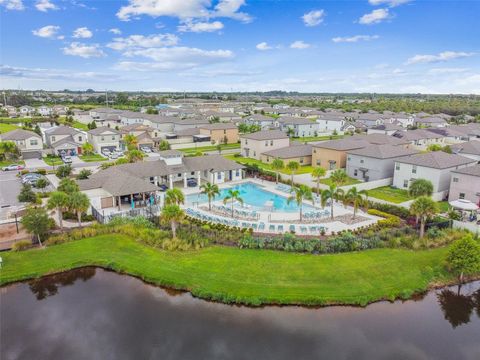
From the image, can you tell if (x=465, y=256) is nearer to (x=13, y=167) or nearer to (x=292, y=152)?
(x=292, y=152)

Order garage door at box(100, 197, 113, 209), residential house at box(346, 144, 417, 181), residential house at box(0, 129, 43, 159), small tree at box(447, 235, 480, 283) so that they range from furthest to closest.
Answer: residential house at box(0, 129, 43, 159) → residential house at box(346, 144, 417, 181) → garage door at box(100, 197, 113, 209) → small tree at box(447, 235, 480, 283)

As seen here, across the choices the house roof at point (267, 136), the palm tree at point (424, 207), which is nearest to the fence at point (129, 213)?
the palm tree at point (424, 207)

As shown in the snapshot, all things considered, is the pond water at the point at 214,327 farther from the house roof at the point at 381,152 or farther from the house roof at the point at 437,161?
the house roof at the point at 381,152

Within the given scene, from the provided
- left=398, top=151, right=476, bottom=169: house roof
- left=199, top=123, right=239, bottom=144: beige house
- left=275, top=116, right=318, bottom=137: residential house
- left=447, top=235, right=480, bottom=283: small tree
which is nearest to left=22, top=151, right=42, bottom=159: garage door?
left=199, top=123, right=239, bottom=144: beige house

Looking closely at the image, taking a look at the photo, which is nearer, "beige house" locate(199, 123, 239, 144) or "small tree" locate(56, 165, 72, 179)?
"small tree" locate(56, 165, 72, 179)

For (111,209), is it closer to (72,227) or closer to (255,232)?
(72,227)

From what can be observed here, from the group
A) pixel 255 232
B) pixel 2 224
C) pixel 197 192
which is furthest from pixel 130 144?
pixel 255 232

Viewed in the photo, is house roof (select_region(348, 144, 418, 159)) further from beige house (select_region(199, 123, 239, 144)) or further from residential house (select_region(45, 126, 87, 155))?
residential house (select_region(45, 126, 87, 155))
